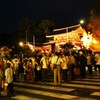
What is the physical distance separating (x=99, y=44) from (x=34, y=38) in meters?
21.5

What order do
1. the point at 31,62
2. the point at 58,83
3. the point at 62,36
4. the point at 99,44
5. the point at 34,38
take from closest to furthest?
the point at 58,83 → the point at 31,62 → the point at 99,44 → the point at 62,36 → the point at 34,38

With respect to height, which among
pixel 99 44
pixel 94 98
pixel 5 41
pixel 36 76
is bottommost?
pixel 94 98

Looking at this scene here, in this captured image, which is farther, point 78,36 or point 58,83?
point 78,36

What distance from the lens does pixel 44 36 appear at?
202ft

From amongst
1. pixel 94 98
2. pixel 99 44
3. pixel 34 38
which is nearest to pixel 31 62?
pixel 94 98

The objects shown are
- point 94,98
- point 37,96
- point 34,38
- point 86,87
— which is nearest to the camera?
point 94,98

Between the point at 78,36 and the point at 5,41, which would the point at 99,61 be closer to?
the point at 78,36

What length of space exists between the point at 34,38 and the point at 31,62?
42097 millimetres

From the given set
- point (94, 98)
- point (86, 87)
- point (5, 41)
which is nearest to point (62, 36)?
point (5, 41)

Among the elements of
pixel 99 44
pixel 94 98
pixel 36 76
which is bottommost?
pixel 94 98

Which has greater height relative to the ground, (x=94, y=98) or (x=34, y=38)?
(x=34, y=38)

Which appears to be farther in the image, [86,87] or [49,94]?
[86,87]

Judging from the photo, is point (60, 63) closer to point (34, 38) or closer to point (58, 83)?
point (58, 83)

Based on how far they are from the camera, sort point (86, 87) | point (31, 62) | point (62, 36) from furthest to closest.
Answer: point (62, 36)
point (31, 62)
point (86, 87)
